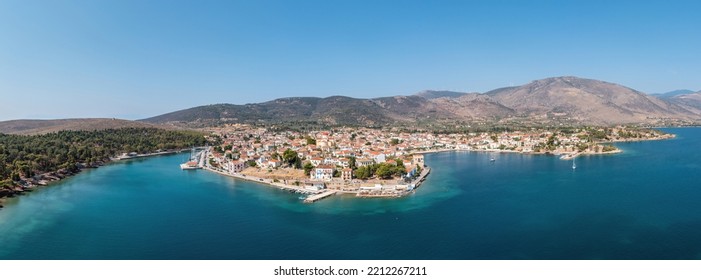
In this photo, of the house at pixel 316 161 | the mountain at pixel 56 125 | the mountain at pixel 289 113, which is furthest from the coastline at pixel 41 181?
the mountain at pixel 289 113

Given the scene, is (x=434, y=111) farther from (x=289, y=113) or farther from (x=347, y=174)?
(x=347, y=174)

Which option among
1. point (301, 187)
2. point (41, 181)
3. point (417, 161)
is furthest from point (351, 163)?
point (41, 181)

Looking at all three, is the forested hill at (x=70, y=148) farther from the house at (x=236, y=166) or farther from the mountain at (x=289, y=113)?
the mountain at (x=289, y=113)

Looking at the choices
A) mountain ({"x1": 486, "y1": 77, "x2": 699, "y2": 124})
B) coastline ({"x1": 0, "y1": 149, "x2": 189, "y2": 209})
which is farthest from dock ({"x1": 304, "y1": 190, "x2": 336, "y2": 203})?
mountain ({"x1": 486, "y1": 77, "x2": 699, "y2": 124})

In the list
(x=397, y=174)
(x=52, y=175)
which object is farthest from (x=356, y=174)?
(x=52, y=175)

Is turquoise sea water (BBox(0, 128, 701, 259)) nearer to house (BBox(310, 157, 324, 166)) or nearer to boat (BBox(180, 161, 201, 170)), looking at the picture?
boat (BBox(180, 161, 201, 170))

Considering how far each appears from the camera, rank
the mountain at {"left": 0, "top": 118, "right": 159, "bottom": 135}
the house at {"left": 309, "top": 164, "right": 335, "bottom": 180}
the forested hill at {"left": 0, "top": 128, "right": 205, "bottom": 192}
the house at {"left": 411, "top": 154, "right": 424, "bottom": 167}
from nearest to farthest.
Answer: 1. the house at {"left": 309, "top": 164, "right": 335, "bottom": 180}
2. the forested hill at {"left": 0, "top": 128, "right": 205, "bottom": 192}
3. the house at {"left": 411, "top": 154, "right": 424, "bottom": 167}
4. the mountain at {"left": 0, "top": 118, "right": 159, "bottom": 135}
